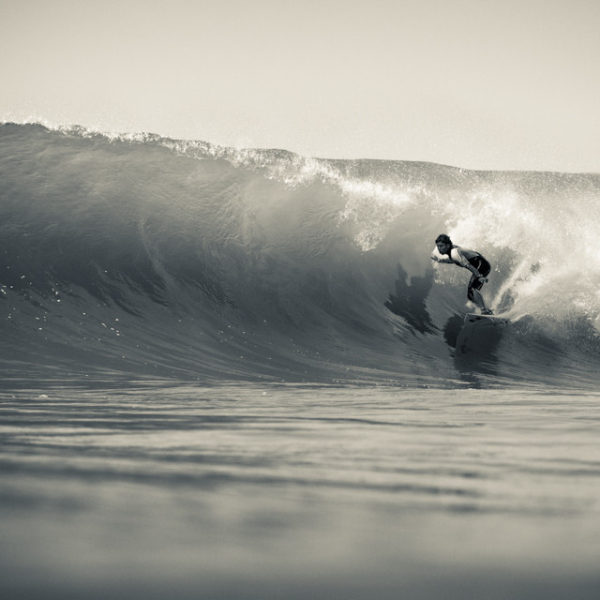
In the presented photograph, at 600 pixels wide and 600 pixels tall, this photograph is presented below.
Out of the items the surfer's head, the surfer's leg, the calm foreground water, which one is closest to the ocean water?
the calm foreground water

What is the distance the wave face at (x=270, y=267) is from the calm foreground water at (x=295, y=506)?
3.08 metres

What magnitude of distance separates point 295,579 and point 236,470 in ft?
4.29

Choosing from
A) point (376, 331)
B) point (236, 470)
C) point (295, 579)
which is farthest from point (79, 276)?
point (295, 579)

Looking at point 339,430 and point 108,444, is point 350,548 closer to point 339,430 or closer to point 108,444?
point 108,444

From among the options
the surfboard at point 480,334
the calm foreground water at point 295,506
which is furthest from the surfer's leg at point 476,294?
the calm foreground water at point 295,506

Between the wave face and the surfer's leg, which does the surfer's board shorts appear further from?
the wave face

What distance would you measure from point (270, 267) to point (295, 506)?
945 cm

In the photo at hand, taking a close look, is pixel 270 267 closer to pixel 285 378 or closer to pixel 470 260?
pixel 470 260

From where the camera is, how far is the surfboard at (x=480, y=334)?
9633mm

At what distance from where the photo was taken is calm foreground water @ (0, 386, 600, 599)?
5.12 feet

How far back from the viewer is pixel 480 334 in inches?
388

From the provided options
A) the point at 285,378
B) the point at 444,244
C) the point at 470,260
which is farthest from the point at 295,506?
the point at 470,260

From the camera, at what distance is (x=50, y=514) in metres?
2.06

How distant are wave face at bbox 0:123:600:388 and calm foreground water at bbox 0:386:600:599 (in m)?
3.08
